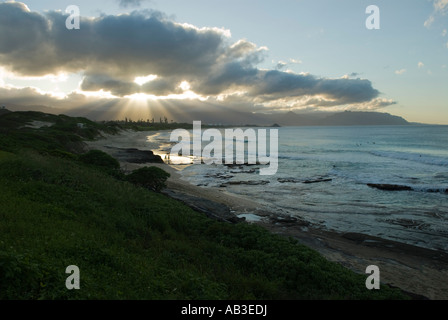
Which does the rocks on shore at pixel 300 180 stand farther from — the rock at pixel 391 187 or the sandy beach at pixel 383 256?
the sandy beach at pixel 383 256

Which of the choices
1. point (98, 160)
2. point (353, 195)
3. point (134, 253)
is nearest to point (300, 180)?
point (353, 195)

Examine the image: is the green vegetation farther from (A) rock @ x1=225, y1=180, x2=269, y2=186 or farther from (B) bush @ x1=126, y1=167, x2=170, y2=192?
(A) rock @ x1=225, y1=180, x2=269, y2=186

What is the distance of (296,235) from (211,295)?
8.81 metres

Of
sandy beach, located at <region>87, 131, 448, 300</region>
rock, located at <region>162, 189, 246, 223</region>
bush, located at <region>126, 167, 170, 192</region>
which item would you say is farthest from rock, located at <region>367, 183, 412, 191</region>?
bush, located at <region>126, 167, 170, 192</region>

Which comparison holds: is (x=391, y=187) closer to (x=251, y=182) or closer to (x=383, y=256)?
(x=251, y=182)

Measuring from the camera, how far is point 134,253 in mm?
8648

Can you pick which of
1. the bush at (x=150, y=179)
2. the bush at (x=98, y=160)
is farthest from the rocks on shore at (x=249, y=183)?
the bush at (x=98, y=160)

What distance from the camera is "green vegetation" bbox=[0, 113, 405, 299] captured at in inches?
243

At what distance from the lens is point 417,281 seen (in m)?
10.4

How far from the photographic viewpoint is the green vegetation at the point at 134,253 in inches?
243

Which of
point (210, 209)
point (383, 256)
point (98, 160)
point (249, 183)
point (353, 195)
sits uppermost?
point (98, 160)

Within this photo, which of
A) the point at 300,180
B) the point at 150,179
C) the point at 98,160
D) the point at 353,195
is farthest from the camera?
the point at 300,180
